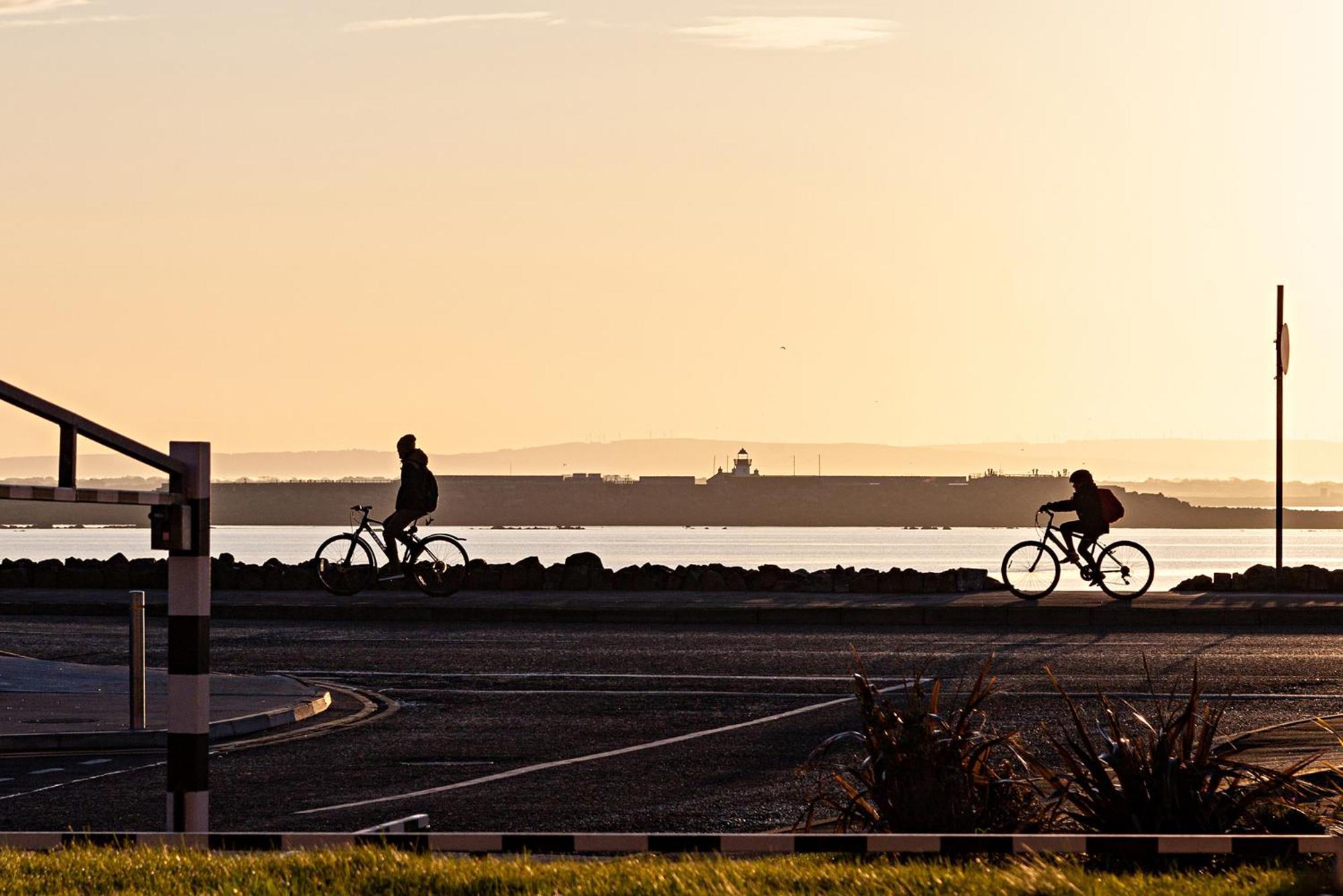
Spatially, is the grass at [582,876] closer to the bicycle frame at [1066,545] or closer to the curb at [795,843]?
the curb at [795,843]

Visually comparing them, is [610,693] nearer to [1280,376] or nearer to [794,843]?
[794,843]

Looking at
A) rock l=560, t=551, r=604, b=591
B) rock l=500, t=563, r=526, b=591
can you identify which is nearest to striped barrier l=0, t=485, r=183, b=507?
rock l=500, t=563, r=526, b=591

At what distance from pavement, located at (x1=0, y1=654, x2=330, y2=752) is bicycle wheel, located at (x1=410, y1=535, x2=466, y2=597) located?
7831mm

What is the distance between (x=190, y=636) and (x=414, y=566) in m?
18.4

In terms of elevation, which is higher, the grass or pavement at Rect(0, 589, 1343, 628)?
the grass

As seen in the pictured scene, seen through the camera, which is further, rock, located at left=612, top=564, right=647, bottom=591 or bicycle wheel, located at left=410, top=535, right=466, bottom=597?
rock, located at left=612, top=564, right=647, bottom=591

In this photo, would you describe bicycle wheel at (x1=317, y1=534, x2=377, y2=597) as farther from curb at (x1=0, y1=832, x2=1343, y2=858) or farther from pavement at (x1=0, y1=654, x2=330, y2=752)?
curb at (x1=0, y1=832, x2=1343, y2=858)

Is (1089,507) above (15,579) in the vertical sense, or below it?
above

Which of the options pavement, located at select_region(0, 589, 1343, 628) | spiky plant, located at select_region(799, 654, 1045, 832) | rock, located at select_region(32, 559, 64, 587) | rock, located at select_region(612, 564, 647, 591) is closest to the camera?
spiky plant, located at select_region(799, 654, 1045, 832)

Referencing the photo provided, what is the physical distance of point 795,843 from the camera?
6.57 metres

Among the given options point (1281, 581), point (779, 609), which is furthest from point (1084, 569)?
point (779, 609)

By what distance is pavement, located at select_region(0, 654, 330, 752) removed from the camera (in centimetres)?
1257

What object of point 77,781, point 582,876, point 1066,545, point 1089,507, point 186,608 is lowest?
point 77,781

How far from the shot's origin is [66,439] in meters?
6.75
